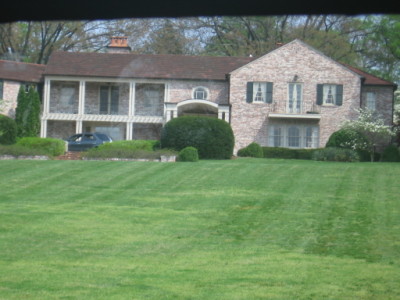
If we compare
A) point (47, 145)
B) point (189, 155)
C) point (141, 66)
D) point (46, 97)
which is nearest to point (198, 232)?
point (189, 155)

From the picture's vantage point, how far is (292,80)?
40.5 m

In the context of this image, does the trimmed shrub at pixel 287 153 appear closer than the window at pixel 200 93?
Yes

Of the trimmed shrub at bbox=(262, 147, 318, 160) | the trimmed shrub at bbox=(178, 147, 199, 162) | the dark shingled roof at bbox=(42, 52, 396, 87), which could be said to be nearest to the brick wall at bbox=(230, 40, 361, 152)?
the trimmed shrub at bbox=(262, 147, 318, 160)

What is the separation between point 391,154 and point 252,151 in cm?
746

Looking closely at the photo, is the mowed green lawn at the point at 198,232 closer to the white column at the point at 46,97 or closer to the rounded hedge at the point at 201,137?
the rounded hedge at the point at 201,137

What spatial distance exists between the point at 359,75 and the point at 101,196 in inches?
911

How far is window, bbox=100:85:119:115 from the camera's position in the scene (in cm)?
4444

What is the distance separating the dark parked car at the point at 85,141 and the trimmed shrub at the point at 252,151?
7.88m

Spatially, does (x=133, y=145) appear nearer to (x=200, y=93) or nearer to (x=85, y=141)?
(x=85, y=141)

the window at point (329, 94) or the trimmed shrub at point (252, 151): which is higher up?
the window at point (329, 94)

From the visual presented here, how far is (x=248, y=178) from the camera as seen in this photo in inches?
993

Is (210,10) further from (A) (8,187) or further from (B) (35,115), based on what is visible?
(B) (35,115)

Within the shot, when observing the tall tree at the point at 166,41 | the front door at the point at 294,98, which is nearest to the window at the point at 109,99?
the tall tree at the point at 166,41

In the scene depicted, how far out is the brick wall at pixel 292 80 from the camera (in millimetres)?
40312
